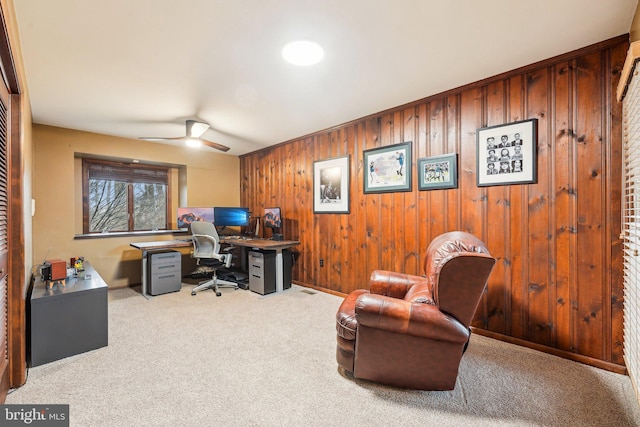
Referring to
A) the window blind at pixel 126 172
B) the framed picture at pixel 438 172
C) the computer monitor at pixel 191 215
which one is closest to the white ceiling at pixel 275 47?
the framed picture at pixel 438 172

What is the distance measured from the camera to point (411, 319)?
1.68 metres

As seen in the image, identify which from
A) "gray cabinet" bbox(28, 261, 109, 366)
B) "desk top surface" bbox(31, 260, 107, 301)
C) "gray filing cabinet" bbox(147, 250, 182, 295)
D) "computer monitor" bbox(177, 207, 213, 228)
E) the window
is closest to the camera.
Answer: "gray cabinet" bbox(28, 261, 109, 366)

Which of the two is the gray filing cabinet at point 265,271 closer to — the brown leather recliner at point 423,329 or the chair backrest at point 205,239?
the chair backrest at point 205,239

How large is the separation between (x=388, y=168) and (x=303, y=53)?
1.62m

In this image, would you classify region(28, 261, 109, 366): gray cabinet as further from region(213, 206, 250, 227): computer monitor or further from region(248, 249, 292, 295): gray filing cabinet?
region(213, 206, 250, 227): computer monitor

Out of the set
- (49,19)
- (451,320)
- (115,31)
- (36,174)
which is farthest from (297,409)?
(36,174)

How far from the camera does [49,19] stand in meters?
1.71

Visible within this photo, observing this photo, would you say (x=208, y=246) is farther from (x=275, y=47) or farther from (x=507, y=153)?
(x=507, y=153)

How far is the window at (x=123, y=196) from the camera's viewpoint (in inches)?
168

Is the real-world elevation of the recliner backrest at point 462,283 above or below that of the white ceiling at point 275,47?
below

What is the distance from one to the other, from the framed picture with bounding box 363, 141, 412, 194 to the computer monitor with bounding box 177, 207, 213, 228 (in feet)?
9.04

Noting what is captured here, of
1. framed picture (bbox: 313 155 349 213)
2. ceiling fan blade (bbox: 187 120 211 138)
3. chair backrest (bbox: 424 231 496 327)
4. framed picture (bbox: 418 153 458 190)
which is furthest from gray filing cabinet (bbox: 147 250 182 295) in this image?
chair backrest (bbox: 424 231 496 327)

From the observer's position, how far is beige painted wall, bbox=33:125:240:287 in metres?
3.68

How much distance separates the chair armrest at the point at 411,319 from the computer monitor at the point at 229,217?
11.4ft
